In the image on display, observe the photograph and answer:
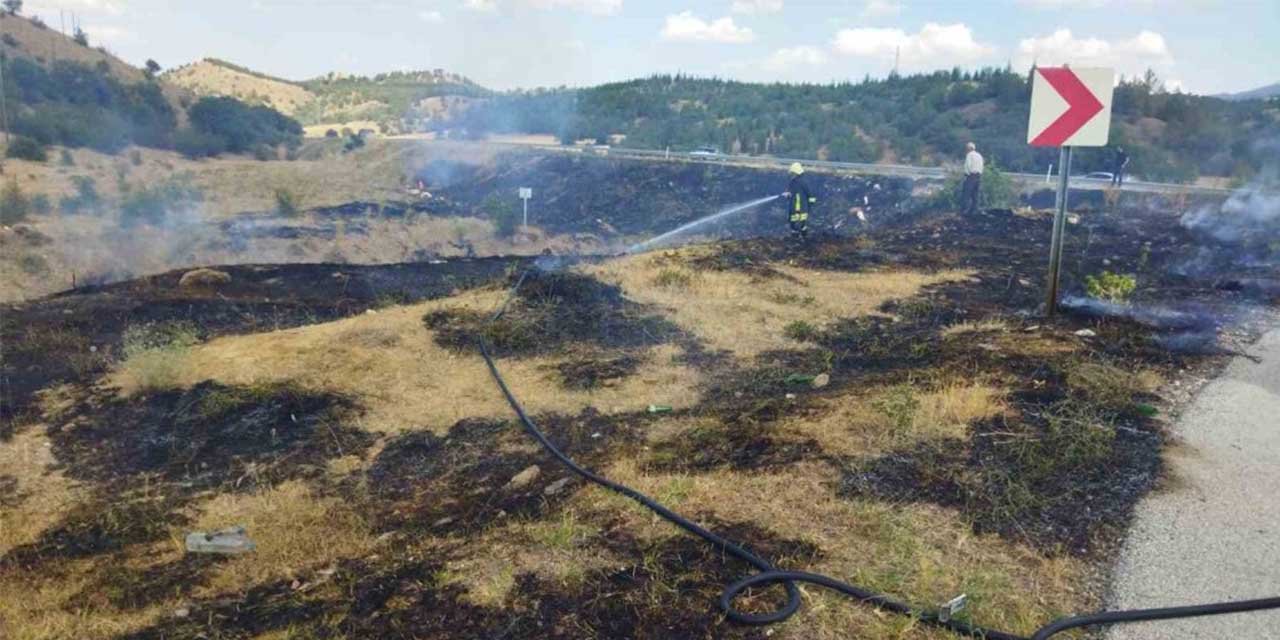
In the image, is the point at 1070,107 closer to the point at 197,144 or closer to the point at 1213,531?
the point at 1213,531

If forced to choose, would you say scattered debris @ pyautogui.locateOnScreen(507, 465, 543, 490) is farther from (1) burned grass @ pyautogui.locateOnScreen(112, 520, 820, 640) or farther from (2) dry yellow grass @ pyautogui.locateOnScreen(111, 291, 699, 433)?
(2) dry yellow grass @ pyautogui.locateOnScreen(111, 291, 699, 433)

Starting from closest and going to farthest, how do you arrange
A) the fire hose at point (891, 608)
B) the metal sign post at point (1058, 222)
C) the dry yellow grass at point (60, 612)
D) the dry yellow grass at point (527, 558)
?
the fire hose at point (891, 608) → the dry yellow grass at point (527, 558) → the dry yellow grass at point (60, 612) → the metal sign post at point (1058, 222)

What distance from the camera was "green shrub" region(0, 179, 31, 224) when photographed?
18.2m

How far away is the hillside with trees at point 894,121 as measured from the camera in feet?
91.0

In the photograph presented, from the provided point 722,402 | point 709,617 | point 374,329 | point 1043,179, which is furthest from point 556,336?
point 1043,179

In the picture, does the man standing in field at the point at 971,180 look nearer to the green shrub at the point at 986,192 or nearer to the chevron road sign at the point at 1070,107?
the green shrub at the point at 986,192

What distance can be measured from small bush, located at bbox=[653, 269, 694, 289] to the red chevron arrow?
15.6 feet

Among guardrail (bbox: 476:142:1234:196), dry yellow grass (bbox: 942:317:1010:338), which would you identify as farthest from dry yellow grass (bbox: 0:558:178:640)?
guardrail (bbox: 476:142:1234:196)

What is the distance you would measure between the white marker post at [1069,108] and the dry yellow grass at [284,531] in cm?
561

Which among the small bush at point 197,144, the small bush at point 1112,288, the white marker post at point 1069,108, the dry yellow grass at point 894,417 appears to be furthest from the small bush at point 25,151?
the small bush at point 1112,288

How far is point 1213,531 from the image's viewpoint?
3.63m

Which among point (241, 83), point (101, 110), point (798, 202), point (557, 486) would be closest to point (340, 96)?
point (241, 83)

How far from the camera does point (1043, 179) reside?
23.8 metres

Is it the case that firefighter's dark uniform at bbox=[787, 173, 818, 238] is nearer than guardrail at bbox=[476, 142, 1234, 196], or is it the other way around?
firefighter's dark uniform at bbox=[787, 173, 818, 238]
